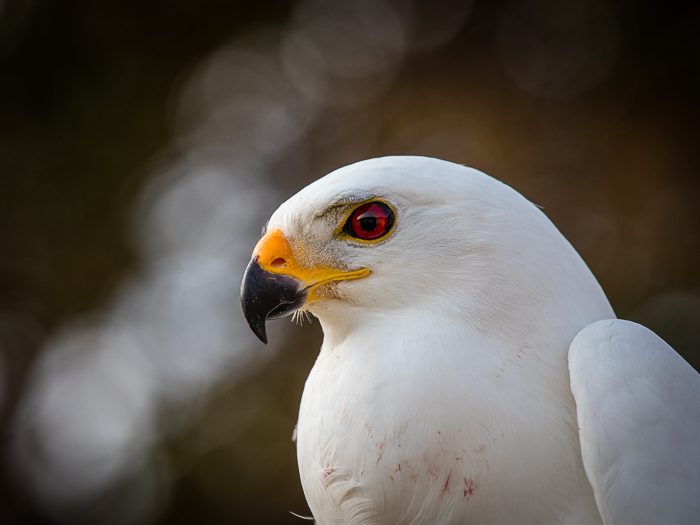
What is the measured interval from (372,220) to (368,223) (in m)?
0.01

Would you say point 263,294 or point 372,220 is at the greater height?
point 372,220

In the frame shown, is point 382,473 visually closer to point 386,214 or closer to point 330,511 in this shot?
point 330,511

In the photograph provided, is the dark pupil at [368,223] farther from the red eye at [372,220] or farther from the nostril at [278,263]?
the nostril at [278,263]

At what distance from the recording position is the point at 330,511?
1.30 meters

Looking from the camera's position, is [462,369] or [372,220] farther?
[372,220]

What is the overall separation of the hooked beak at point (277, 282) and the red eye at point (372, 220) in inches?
4.9

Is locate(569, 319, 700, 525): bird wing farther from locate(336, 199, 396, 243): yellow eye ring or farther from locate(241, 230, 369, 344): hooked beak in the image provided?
locate(241, 230, 369, 344): hooked beak

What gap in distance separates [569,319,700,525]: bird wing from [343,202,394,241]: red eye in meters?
0.54

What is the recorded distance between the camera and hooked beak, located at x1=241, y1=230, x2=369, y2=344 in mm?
1464

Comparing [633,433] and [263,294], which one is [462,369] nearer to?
[633,433]

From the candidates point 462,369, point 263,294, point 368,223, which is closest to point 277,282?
point 263,294

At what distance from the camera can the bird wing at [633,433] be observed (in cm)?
109

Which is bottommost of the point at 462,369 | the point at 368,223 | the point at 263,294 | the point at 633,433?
the point at 633,433

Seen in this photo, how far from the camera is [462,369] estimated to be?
1.20m
